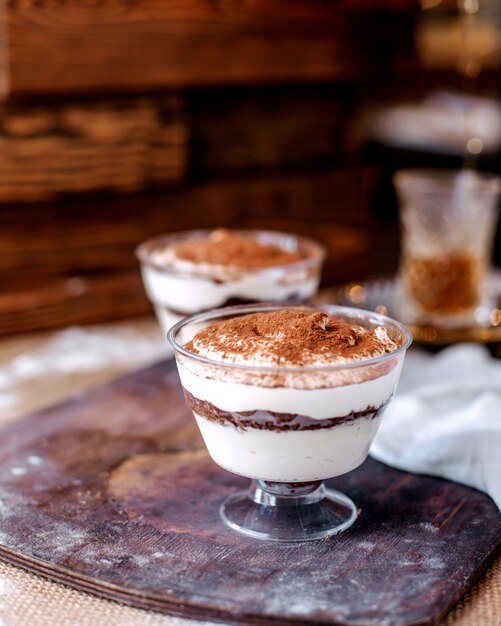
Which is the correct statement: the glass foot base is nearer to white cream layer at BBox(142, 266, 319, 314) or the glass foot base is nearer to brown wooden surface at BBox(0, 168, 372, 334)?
white cream layer at BBox(142, 266, 319, 314)

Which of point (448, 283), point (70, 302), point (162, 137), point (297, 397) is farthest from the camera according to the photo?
point (162, 137)

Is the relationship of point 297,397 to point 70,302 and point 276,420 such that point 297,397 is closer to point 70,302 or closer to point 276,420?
point 276,420

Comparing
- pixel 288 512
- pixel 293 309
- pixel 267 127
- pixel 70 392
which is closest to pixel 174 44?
pixel 267 127

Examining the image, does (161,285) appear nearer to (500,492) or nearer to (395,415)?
(395,415)

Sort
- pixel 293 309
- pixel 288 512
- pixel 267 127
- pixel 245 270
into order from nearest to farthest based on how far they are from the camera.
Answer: pixel 288 512 < pixel 293 309 < pixel 245 270 < pixel 267 127

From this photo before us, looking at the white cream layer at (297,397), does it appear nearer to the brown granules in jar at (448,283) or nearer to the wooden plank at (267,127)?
the brown granules in jar at (448,283)

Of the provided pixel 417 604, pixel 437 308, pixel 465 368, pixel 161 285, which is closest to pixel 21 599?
pixel 417 604

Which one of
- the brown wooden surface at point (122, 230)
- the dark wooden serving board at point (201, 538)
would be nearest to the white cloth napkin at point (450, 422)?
the dark wooden serving board at point (201, 538)

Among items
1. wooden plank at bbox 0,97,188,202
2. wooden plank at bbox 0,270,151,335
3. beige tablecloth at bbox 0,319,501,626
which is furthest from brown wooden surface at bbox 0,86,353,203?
beige tablecloth at bbox 0,319,501,626
